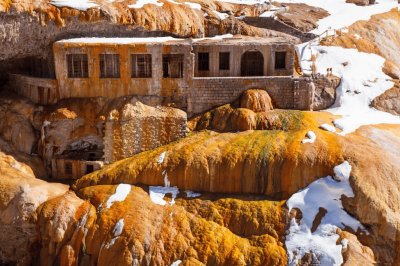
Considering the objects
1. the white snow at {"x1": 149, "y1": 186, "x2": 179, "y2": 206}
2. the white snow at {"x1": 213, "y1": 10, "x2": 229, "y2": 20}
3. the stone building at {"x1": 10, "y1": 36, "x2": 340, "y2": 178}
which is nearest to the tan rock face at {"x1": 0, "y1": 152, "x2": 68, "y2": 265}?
the stone building at {"x1": 10, "y1": 36, "x2": 340, "y2": 178}

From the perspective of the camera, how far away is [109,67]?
3625 centimetres

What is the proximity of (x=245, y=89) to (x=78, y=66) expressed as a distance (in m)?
12.8

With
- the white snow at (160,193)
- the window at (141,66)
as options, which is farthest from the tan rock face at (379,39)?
the white snow at (160,193)

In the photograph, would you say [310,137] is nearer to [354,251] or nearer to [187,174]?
[354,251]

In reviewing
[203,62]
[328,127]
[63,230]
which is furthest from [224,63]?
[63,230]

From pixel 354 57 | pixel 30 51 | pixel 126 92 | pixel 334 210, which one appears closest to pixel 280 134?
pixel 334 210

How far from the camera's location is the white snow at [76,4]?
36.7m

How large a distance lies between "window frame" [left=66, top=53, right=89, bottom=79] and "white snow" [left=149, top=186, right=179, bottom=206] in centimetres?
1058

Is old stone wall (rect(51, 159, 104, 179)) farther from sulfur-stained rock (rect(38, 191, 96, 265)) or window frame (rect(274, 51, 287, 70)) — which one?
window frame (rect(274, 51, 287, 70))

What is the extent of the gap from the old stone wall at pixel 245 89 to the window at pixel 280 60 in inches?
76.5

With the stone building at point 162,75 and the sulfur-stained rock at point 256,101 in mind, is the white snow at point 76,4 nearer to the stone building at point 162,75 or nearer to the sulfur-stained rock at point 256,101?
the stone building at point 162,75

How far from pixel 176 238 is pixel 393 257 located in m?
12.8

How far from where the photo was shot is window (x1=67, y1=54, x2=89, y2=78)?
118 feet

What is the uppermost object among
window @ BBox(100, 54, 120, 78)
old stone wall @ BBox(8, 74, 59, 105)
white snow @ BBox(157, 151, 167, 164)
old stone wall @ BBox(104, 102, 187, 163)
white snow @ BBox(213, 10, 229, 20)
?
white snow @ BBox(213, 10, 229, 20)
